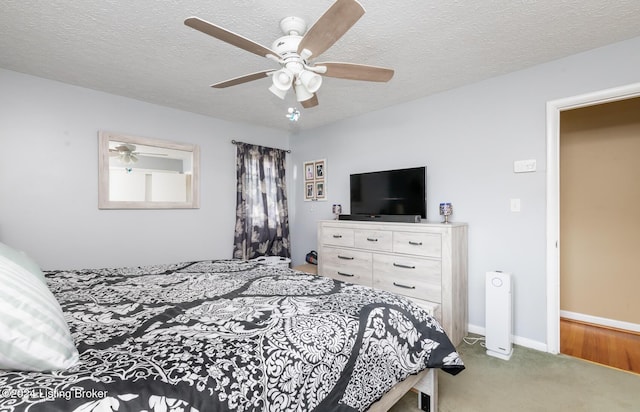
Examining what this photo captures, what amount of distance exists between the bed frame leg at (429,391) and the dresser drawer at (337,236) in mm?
1773

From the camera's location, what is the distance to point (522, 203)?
8.75ft

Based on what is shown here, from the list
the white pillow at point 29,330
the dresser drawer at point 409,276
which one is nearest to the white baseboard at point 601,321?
the dresser drawer at point 409,276

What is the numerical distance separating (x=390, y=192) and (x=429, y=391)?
2.13m

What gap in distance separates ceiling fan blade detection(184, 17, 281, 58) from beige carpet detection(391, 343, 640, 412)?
223cm

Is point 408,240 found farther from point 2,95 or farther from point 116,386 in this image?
point 2,95

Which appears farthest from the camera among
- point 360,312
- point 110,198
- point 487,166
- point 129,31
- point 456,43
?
point 110,198

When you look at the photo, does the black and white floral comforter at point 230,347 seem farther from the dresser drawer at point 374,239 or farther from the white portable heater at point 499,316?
the dresser drawer at point 374,239

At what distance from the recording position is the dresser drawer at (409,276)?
2730 mm

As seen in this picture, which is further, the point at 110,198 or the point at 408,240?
the point at 110,198

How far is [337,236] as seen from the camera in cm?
353

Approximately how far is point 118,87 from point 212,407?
3.22 m

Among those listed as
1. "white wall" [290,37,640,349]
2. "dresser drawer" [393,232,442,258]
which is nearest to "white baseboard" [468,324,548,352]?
"white wall" [290,37,640,349]

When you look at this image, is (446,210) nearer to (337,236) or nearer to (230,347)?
(337,236)

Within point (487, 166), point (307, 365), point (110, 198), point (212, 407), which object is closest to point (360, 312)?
point (307, 365)
